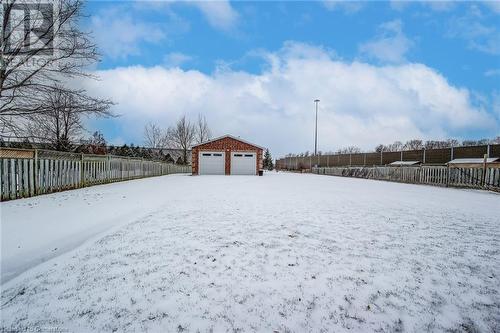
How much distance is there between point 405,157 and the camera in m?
24.4

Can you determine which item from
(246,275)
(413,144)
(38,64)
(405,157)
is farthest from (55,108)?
(413,144)

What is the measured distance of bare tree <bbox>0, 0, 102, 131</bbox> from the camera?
22.3ft

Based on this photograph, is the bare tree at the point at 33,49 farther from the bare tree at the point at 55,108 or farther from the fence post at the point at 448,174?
the fence post at the point at 448,174

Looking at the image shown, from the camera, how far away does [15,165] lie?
241 inches

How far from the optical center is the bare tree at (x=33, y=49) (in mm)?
6785

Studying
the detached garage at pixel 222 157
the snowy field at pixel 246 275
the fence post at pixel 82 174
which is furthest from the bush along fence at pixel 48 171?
the detached garage at pixel 222 157

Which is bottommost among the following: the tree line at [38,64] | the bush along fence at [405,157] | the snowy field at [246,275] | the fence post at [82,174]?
the snowy field at [246,275]

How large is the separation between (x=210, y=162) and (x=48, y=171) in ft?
51.9

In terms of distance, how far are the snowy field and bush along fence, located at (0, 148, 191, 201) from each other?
2.36 metres

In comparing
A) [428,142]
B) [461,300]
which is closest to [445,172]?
[461,300]

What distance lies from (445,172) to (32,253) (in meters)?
16.2

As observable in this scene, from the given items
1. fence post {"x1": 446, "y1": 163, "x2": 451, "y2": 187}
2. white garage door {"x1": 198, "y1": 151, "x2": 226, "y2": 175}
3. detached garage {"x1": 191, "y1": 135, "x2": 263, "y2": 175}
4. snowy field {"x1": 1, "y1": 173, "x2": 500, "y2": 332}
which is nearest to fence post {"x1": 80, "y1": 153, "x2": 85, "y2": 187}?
snowy field {"x1": 1, "y1": 173, "x2": 500, "y2": 332}

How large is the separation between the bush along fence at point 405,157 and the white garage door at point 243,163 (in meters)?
13.9

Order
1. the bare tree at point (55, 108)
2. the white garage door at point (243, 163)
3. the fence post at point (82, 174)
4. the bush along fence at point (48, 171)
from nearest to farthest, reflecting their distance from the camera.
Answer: the bush along fence at point (48, 171)
the bare tree at point (55, 108)
the fence post at point (82, 174)
the white garage door at point (243, 163)
